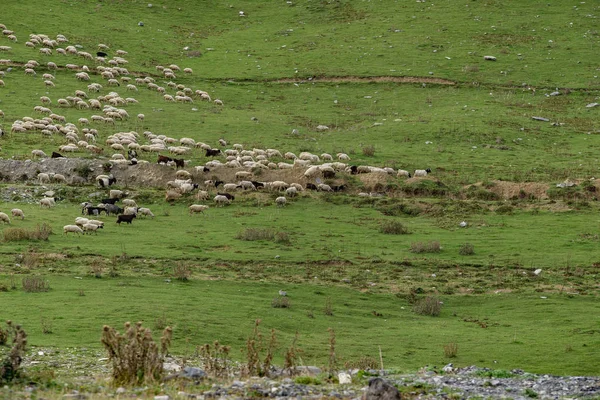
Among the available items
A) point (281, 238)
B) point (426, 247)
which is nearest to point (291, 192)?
point (281, 238)

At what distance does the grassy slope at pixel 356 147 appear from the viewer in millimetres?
23156

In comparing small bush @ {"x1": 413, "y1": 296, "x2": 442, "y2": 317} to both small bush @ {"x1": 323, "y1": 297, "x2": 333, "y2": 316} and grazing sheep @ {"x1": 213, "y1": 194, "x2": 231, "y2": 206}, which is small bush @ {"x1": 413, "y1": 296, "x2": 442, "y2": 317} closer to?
small bush @ {"x1": 323, "y1": 297, "x2": 333, "y2": 316}

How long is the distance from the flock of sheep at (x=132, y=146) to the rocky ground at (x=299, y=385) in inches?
677

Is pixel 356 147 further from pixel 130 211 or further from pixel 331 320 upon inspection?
pixel 331 320

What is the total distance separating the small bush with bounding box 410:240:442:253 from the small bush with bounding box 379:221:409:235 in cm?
244

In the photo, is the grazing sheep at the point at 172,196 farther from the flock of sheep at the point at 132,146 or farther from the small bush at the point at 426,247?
the small bush at the point at 426,247

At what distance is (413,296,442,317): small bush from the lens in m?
26.1

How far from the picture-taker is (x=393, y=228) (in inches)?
1411

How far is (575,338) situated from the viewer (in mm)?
22812

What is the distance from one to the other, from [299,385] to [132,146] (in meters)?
33.0

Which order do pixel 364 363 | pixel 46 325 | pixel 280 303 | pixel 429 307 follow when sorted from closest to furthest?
pixel 364 363, pixel 46 325, pixel 280 303, pixel 429 307

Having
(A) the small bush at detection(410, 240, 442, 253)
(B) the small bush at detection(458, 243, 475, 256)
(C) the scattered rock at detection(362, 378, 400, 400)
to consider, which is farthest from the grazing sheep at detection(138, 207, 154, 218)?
(C) the scattered rock at detection(362, 378, 400, 400)

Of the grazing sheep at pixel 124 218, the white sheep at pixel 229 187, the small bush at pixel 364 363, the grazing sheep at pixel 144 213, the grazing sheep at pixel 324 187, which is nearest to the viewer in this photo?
the small bush at pixel 364 363

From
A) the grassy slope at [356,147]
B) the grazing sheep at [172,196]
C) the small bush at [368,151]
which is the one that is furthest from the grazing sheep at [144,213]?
the small bush at [368,151]
